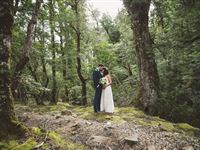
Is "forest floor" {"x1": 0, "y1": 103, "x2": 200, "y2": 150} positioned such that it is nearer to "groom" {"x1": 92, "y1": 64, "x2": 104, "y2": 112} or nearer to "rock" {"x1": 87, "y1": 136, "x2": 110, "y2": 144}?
"rock" {"x1": 87, "y1": 136, "x2": 110, "y2": 144}

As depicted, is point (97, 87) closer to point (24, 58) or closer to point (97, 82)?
point (97, 82)

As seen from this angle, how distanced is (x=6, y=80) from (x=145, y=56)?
7.10 m

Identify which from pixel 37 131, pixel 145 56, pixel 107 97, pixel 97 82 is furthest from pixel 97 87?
pixel 37 131

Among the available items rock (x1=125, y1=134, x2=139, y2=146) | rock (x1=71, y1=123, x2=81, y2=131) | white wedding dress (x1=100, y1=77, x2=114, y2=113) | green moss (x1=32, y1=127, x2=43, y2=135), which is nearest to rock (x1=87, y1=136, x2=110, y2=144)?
rock (x1=125, y1=134, x2=139, y2=146)

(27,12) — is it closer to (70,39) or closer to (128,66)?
(70,39)

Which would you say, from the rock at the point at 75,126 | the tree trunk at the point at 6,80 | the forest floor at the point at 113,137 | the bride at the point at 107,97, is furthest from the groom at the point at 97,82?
the tree trunk at the point at 6,80

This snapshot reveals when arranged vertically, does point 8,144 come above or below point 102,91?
below

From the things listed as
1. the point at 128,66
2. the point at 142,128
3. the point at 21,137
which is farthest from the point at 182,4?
the point at 128,66

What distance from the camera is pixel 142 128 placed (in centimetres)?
766

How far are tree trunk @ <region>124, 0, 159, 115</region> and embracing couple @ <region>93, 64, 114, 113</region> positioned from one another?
5.16 ft

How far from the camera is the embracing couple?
414 inches

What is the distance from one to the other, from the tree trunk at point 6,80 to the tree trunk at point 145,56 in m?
6.62

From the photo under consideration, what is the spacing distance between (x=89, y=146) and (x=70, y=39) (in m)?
16.5

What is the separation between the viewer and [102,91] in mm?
10734
